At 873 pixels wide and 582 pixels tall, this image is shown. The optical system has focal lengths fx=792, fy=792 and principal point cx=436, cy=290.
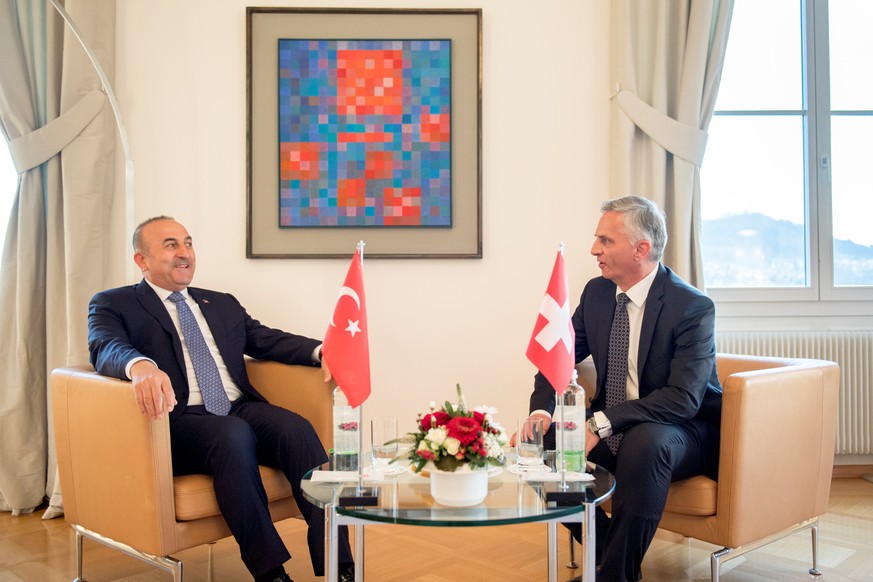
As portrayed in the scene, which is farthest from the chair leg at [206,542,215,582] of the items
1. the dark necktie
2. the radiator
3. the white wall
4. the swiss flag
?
the radiator

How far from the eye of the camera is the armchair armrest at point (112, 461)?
250 cm

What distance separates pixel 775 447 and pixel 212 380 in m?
2.06

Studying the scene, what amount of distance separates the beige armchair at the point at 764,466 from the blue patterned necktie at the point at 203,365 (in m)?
1.70

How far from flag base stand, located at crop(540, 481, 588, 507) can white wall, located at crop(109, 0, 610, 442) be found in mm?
1741

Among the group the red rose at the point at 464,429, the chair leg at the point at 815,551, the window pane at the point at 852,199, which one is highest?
the window pane at the point at 852,199

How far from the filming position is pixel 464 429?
2.05 meters

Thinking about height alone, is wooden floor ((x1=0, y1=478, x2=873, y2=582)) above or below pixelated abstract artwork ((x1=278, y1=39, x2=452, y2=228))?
below

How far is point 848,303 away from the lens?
14.2 ft

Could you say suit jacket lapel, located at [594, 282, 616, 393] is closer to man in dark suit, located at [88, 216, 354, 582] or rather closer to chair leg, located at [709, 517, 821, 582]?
chair leg, located at [709, 517, 821, 582]

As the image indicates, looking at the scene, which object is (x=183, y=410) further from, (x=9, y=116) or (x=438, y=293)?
(x=9, y=116)

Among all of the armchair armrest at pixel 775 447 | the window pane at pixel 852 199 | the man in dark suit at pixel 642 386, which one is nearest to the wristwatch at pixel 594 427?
the man in dark suit at pixel 642 386

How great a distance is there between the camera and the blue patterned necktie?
3055 mm

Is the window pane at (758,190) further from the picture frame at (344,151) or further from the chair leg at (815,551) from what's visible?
the chair leg at (815,551)

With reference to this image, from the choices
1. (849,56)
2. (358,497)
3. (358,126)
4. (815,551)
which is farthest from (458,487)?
(849,56)
